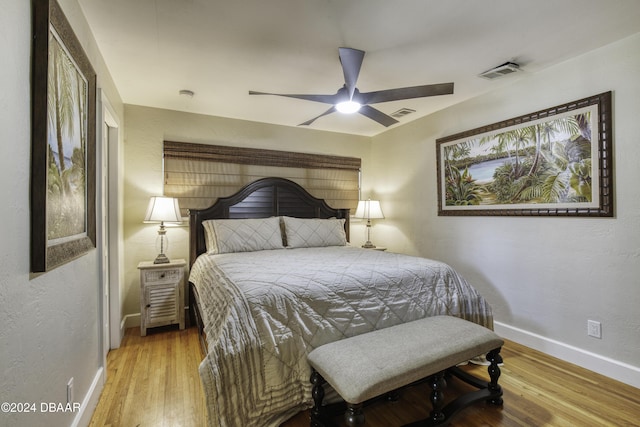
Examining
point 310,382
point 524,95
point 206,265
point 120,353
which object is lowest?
point 120,353

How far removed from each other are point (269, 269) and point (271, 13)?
5.48 feet

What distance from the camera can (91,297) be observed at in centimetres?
187

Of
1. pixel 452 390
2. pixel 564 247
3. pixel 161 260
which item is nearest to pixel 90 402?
pixel 161 260

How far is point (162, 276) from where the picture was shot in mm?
3008

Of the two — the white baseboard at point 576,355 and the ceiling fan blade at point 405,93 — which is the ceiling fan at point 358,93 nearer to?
the ceiling fan blade at point 405,93

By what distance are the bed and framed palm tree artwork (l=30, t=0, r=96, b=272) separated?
813 millimetres

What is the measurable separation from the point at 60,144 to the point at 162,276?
6.49ft

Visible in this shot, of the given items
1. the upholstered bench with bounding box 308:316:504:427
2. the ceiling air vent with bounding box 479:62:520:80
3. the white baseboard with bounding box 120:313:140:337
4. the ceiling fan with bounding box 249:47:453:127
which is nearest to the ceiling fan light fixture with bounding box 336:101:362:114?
the ceiling fan with bounding box 249:47:453:127

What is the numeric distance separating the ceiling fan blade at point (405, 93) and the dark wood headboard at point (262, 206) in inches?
74.9

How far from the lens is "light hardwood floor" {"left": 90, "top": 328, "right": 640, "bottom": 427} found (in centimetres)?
173

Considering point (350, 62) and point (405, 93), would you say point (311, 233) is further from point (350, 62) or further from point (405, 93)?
point (350, 62)

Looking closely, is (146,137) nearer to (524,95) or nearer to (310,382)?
(310,382)

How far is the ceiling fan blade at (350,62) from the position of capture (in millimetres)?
1809

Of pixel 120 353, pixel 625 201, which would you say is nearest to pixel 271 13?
pixel 625 201
